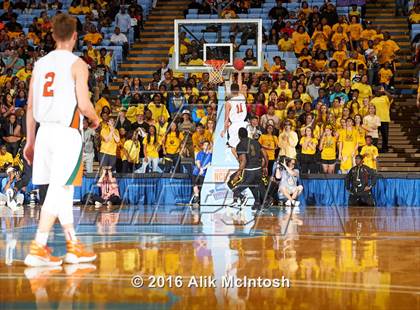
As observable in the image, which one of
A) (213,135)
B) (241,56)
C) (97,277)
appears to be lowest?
(97,277)

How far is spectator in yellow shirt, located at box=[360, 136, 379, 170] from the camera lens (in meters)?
19.7

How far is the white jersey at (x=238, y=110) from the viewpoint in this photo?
18781 mm

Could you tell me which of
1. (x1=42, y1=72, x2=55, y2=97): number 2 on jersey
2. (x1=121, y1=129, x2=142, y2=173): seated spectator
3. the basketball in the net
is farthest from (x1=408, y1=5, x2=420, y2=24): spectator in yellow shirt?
(x1=42, y1=72, x2=55, y2=97): number 2 on jersey

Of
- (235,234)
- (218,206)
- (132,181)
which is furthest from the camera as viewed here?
(132,181)

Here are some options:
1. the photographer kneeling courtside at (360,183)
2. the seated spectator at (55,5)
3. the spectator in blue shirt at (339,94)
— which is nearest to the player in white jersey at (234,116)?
the photographer kneeling courtside at (360,183)

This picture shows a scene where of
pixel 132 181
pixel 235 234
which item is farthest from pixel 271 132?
pixel 235 234

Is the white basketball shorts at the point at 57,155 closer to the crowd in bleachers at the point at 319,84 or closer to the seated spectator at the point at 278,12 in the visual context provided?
the crowd in bleachers at the point at 319,84

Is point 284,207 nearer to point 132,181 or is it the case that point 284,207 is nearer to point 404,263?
point 132,181

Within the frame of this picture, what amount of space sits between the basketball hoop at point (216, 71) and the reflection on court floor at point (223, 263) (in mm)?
5195

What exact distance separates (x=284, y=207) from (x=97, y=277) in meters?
10.9

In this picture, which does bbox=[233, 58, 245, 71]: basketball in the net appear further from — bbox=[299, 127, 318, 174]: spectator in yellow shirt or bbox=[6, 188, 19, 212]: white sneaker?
bbox=[6, 188, 19, 212]: white sneaker

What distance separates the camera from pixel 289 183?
19359mm

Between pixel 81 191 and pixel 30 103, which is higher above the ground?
pixel 30 103

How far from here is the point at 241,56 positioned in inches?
810
